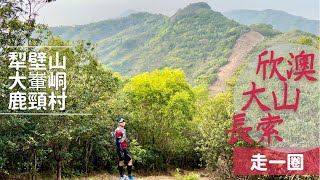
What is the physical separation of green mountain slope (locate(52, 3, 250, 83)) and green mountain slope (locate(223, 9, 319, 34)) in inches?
1534

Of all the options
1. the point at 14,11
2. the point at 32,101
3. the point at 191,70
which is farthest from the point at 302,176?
the point at 191,70

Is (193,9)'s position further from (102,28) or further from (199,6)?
(102,28)

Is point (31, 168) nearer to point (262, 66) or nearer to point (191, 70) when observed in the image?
point (262, 66)

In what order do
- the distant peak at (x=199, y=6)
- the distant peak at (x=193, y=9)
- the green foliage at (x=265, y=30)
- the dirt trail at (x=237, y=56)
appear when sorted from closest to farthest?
the dirt trail at (x=237, y=56), the green foliage at (x=265, y=30), the distant peak at (x=193, y=9), the distant peak at (x=199, y=6)

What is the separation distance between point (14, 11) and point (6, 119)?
3.98 meters

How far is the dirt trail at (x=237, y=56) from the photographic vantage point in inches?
1988

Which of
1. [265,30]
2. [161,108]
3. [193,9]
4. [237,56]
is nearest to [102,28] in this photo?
[193,9]

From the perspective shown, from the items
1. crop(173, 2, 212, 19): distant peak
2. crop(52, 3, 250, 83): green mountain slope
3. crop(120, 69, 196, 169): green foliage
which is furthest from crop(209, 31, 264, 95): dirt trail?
crop(120, 69, 196, 169): green foliage

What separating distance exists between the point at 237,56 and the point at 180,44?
13873 mm

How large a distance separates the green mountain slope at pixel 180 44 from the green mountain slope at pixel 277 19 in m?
39.0

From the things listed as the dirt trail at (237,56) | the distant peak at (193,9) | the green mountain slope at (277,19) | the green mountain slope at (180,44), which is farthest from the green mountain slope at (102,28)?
the dirt trail at (237,56)

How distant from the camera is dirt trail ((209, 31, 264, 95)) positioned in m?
50.5

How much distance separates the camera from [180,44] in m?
68.9

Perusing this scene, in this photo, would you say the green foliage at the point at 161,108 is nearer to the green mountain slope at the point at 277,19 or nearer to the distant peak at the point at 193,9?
the distant peak at the point at 193,9
